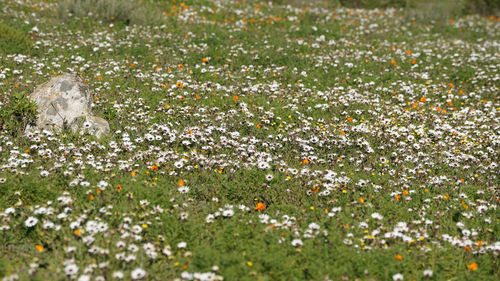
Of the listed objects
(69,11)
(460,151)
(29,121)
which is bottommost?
(460,151)

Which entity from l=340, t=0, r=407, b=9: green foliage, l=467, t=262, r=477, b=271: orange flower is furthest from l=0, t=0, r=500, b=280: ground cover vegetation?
l=340, t=0, r=407, b=9: green foliage

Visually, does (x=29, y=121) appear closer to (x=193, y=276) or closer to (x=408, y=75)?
(x=193, y=276)

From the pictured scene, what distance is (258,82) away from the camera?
1170 centimetres

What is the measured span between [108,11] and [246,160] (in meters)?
11.4

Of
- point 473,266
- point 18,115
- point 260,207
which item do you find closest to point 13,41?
point 18,115

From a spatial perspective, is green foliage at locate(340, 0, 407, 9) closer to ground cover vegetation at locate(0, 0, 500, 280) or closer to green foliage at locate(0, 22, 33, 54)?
ground cover vegetation at locate(0, 0, 500, 280)

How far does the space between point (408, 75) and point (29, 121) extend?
10903mm

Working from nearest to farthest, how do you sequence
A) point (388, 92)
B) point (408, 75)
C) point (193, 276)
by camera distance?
point (193, 276)
point (388, 92)
point (408, 75)

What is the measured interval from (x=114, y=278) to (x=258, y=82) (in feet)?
26.4

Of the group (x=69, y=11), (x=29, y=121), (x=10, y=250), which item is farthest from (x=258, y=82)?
(x=69, y=11)

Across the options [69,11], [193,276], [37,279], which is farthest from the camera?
[69,11]

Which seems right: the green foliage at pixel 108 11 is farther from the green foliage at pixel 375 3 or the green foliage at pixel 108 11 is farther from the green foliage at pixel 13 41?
the green foliage at pixel 375 3

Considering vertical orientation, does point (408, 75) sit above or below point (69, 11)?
below

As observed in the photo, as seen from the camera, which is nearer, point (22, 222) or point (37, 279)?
point (37, 279)
